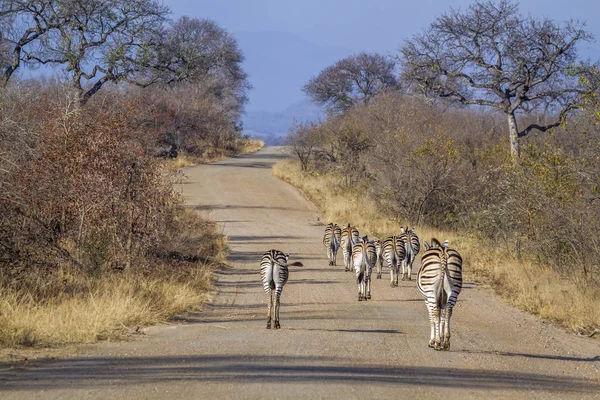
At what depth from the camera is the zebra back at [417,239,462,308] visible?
10281 millimetres

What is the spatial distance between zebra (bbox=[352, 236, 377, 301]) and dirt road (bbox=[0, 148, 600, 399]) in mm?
331

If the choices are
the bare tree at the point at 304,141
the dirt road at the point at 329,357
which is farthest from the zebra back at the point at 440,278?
the bare tree at the point at 304,141

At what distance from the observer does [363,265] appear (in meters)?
14.6

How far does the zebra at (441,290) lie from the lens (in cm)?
1028

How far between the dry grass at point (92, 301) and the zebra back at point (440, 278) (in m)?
4.23

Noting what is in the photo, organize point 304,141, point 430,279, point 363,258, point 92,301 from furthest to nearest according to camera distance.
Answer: point 304,141 → point 363,258 → point 92,301 → point 430,279

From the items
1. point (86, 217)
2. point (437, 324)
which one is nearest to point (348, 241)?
point (86, 217)

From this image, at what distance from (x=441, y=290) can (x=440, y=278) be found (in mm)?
163

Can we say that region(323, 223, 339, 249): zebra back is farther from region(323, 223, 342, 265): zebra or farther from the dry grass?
the dry grass

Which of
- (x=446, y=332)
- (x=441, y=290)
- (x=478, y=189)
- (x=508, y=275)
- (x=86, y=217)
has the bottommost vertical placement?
(x=446, y=332)

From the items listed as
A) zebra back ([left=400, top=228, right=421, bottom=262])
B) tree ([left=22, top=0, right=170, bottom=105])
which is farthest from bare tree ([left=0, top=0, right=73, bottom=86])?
zebra back ([left=400, top=228, right=421, bottom=262])

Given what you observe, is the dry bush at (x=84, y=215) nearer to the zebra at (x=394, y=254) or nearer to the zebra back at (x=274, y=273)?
the zebra back at (x=274, y=273)

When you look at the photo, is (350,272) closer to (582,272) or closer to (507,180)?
(507,180)

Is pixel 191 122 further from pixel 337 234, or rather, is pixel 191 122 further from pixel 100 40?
pixel 337 234
